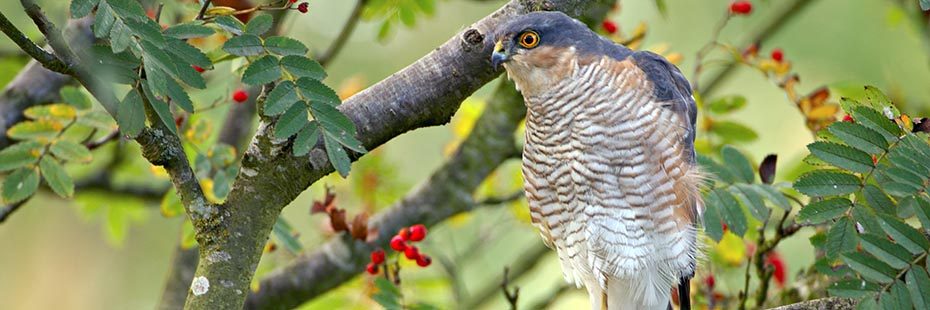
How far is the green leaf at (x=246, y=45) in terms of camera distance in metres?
2.30

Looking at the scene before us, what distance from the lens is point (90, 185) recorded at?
432cm

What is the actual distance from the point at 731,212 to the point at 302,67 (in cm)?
130

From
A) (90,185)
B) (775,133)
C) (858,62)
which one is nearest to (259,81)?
(90,185)

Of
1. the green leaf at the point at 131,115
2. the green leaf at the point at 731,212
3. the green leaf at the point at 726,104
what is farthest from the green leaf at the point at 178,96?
the green leaf at the point at 726,104

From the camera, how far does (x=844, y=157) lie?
248cm

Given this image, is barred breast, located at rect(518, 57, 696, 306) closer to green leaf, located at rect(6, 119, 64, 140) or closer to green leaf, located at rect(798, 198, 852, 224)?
green leaf, located at rect(798, 198, 852, 224)

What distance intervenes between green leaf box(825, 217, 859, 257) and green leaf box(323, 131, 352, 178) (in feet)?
3.74

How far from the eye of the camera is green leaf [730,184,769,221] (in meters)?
2.95

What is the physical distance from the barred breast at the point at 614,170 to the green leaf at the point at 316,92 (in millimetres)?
843

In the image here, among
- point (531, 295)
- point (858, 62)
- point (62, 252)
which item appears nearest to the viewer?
point (858, 62)

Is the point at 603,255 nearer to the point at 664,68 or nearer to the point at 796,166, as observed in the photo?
the point at 664,68

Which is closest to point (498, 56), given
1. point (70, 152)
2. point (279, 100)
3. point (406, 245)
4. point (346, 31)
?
point (279, 100)

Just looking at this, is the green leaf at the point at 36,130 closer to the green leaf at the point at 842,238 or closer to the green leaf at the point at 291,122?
the green leaf at the point at 291,122

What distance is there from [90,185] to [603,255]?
2239mm
